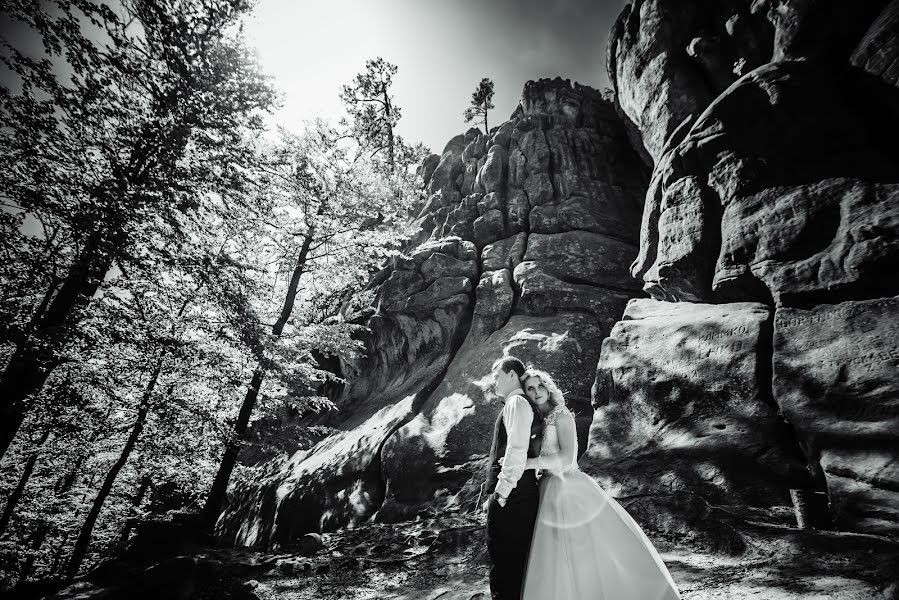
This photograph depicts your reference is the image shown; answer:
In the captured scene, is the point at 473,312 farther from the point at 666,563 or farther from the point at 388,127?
the point at 388,127

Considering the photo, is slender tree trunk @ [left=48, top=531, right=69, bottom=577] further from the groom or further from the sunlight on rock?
the groom

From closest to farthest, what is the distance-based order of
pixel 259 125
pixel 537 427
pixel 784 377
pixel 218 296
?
pixel 537 427 → pixel 784 377 → pixel 218 296 → pixel 259 125

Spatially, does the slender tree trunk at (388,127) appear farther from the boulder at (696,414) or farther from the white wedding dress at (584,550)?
the white wedding dress at (584,550)

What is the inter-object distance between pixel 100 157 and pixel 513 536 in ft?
28.7

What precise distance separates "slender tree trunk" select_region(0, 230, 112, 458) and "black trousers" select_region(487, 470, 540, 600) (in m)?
6.78

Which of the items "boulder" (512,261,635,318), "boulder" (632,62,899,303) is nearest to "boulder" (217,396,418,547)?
"boulder" (512,261,635,318)

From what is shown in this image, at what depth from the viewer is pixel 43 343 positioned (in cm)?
567

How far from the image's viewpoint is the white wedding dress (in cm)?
282

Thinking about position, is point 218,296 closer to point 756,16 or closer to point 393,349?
point 393,349

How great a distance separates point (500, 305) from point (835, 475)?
35.6 ft

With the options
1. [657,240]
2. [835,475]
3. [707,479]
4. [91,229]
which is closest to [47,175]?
[91,229]

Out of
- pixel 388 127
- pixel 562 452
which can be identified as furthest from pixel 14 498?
pixel 388 127

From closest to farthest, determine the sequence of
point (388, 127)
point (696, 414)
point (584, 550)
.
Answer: point (584, 550) → point (696, 414) → point (388, 127)

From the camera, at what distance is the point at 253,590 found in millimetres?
5418
